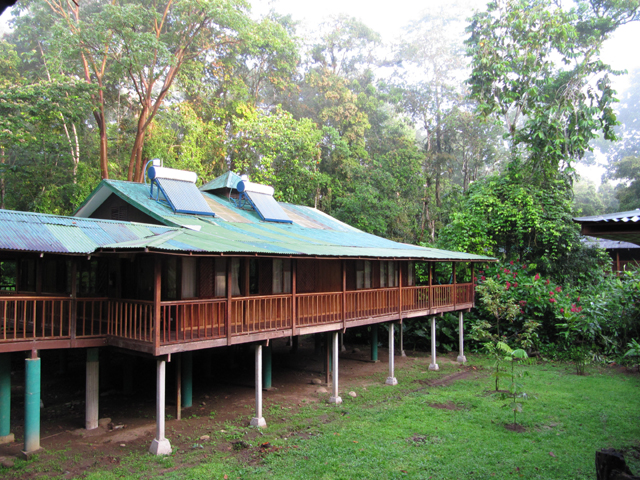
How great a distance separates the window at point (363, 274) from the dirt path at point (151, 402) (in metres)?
3.23

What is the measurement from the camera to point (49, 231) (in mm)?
9633

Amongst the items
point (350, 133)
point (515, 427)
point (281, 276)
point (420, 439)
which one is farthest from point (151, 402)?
point (350, 133)

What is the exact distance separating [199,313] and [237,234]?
3.70m

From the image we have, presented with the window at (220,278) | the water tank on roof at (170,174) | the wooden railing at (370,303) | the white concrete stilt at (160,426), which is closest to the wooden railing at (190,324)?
the white concrete stilt at (160,426)

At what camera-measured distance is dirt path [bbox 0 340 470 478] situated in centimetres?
907

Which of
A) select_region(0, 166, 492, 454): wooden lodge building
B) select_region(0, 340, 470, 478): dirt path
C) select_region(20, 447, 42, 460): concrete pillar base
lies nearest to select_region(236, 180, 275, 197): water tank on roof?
select_region(0, 166, 492, 454): wooden lodge building

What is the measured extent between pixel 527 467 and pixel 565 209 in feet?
57.6

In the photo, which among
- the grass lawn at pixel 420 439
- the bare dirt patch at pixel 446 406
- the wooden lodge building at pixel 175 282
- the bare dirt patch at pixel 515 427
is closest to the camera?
the grass lawn at pixel 420 439

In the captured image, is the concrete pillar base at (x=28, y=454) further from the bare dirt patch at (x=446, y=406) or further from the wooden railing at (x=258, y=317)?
the bare dirt patch at (x=446, y=406)

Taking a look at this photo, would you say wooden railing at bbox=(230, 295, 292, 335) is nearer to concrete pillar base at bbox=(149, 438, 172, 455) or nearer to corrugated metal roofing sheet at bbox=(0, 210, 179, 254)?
concrete pillar base at bbox=(149, 438, 172, 455)

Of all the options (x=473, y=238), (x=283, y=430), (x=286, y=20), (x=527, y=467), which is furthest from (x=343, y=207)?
(x=527, y=467)

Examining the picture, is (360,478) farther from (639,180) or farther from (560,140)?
(639,180)

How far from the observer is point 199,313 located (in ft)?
31.0

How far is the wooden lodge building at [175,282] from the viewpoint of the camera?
9.02 m
